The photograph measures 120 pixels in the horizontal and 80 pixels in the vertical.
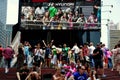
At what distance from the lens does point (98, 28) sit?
111 ft

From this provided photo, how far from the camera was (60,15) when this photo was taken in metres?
34.0

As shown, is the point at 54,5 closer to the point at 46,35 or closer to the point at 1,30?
the point at 46,35

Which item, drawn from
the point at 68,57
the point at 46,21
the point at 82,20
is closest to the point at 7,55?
the point at 68,57

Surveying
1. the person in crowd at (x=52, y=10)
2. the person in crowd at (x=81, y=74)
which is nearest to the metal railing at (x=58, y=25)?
the person in crowd at (x=52, y=10)

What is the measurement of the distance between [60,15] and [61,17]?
8.2 inches

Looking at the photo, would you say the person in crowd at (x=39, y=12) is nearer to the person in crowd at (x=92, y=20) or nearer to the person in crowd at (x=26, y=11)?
the person in crowd at (x=26, y=11)

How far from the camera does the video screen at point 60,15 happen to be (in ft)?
111

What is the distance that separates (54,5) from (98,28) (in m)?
4.17

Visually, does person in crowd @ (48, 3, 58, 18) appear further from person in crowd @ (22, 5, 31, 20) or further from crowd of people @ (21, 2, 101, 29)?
person in crowd @ (22, 5, 31, 20)

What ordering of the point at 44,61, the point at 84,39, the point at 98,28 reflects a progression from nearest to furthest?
the point at 44,61 < the point at 98,28 < the point at 84,39

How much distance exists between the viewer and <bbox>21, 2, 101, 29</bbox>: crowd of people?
33.7 metres

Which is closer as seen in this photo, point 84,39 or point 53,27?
point 53,27

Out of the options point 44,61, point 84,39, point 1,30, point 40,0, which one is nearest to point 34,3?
point 40,0

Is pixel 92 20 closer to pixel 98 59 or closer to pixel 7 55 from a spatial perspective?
pixel 7 55
